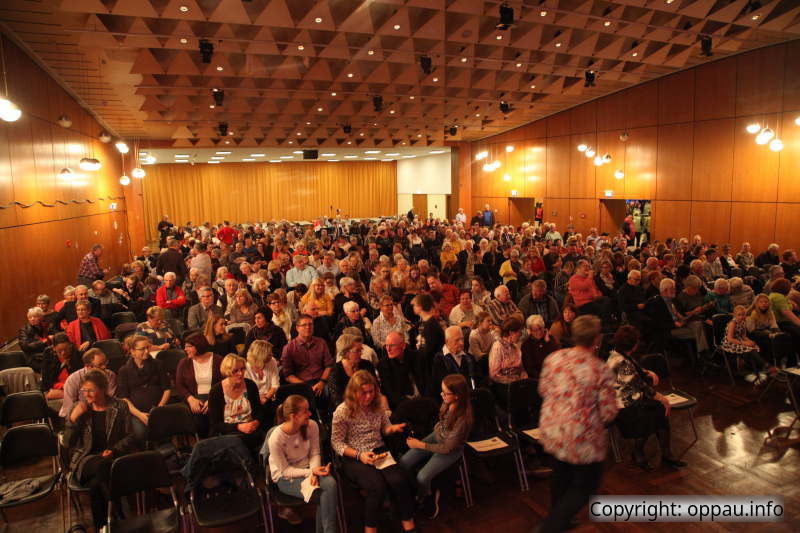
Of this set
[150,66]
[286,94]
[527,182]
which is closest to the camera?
[150,66]

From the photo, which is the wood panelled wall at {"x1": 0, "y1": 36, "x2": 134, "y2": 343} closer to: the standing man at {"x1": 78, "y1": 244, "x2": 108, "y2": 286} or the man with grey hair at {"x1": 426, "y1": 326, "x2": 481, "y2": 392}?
the standing man at {"x1": 78, "y1": 244, "x2": 108, "y2": 286}

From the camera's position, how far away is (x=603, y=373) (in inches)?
118

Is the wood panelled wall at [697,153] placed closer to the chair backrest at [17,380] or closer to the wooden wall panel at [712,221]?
the wooden wall panel at [712,221]

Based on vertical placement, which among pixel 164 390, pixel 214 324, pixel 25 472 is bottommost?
pixel 25 472

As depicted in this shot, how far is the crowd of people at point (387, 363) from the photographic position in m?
3.55

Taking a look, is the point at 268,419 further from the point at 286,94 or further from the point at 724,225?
the point at 724,225

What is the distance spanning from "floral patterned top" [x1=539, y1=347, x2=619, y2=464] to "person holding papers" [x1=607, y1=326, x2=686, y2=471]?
158cm

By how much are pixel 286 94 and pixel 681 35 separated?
29.5 feet

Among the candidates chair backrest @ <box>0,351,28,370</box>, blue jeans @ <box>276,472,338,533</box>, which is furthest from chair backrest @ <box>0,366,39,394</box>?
blue jeans @ <box>276,472,338,533</box>

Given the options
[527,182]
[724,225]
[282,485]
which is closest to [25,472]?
[282,485]

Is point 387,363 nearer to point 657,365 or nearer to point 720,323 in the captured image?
point 657,365

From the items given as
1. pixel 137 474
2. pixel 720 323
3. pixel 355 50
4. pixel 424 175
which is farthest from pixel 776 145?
pixel 424 175

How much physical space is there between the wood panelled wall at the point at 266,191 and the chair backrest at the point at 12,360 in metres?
25.6

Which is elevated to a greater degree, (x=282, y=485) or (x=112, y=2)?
(x=112, y=2)
